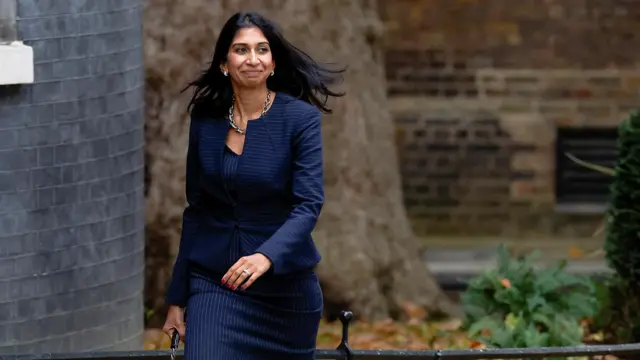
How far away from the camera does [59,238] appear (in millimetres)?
7395

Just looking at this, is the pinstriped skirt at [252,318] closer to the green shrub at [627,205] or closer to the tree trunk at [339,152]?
the green shrub at [627,205]

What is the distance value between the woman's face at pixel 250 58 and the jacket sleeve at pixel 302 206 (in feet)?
0.67

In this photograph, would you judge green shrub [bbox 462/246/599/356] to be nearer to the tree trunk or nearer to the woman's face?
the tree trunk

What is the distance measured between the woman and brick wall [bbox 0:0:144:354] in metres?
1.74

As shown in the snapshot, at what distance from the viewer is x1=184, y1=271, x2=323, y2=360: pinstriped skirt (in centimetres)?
539

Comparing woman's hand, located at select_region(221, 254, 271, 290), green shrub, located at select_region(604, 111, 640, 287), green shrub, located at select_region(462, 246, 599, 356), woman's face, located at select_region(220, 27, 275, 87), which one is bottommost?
green shrub, located at select_region(462, 246, 599, 356)

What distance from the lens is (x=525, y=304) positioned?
27.2 feet

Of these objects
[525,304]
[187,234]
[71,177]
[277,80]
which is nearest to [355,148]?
[525,304]

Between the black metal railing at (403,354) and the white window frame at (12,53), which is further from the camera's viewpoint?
the white window frame at (12,53)

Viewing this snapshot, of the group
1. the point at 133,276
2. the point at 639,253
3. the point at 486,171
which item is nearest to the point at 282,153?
the point at 133,276

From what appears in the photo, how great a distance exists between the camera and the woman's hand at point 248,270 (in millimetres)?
5230

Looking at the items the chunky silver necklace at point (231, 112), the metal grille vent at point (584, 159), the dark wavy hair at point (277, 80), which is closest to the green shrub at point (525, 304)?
the dark wavy hair at point (277, 80)

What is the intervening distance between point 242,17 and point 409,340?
402 centimetres


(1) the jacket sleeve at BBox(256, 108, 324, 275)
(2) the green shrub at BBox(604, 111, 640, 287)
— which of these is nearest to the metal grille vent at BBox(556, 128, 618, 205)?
(2) the green shrub at BBox(604, 111, 640, 287)
